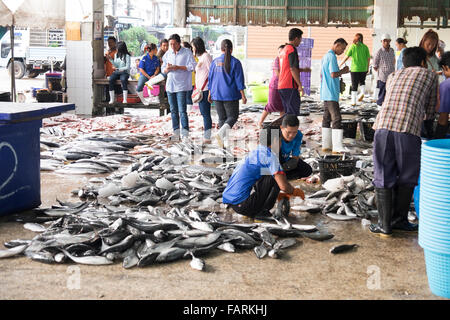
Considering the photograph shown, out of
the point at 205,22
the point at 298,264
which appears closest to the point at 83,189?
the point at 298,264

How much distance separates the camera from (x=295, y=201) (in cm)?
744

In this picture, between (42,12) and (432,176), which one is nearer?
(432,176)

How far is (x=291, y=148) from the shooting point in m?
6.74

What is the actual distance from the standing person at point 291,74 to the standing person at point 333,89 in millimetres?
506

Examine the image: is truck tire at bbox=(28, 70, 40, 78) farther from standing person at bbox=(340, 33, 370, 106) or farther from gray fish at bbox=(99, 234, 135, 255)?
gray fish at bbox=(99, 234, 135, 255)

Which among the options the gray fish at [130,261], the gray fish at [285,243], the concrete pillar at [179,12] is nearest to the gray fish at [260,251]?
the gray fish at [285,243]

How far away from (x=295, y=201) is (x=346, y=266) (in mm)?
2315

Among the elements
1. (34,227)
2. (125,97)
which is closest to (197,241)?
(34,227)

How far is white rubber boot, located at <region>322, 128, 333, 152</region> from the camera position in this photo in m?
10.8

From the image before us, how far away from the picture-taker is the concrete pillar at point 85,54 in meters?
16.2

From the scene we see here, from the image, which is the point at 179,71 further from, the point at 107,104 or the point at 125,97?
the point at 107,104

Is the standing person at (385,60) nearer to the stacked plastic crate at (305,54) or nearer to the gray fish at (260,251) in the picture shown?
the stacked plastic crate at (305,54)

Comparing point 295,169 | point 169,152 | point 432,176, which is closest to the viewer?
point 432,176

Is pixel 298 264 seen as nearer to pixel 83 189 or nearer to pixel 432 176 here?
pixel 432 176
